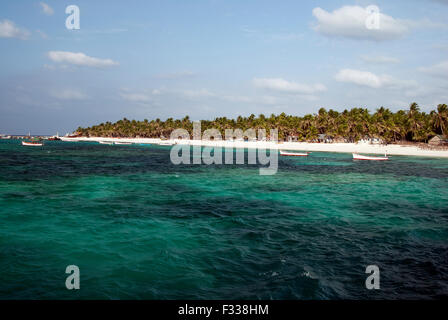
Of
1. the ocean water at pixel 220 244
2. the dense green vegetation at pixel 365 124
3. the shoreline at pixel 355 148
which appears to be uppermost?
the dense green vegetation at pixel 365 124

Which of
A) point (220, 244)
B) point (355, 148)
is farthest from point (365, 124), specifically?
point (220, 244)

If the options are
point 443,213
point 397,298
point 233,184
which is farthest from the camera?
point 233,184

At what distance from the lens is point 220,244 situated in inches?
537

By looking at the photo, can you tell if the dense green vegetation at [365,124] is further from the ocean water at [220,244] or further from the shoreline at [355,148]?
the ocean water at [220,244]

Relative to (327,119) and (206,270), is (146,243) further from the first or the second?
(327,119)

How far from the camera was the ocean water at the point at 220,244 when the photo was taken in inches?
381

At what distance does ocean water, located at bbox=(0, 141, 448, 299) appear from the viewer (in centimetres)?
968

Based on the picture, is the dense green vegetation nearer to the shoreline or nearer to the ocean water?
the shoreline

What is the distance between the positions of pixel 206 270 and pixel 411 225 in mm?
12147

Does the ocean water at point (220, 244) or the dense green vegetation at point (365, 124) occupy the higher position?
the dense green vegetation at point (365, 124)

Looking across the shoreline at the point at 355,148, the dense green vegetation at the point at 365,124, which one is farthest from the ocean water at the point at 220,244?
the dense green vegetation at the point at 365,124

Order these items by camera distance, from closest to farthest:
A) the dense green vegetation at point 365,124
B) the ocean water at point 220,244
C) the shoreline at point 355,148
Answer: the ocean water at point 220,244 → the shoreline at point 355,148 → the dense green vegetation at point 365,124
